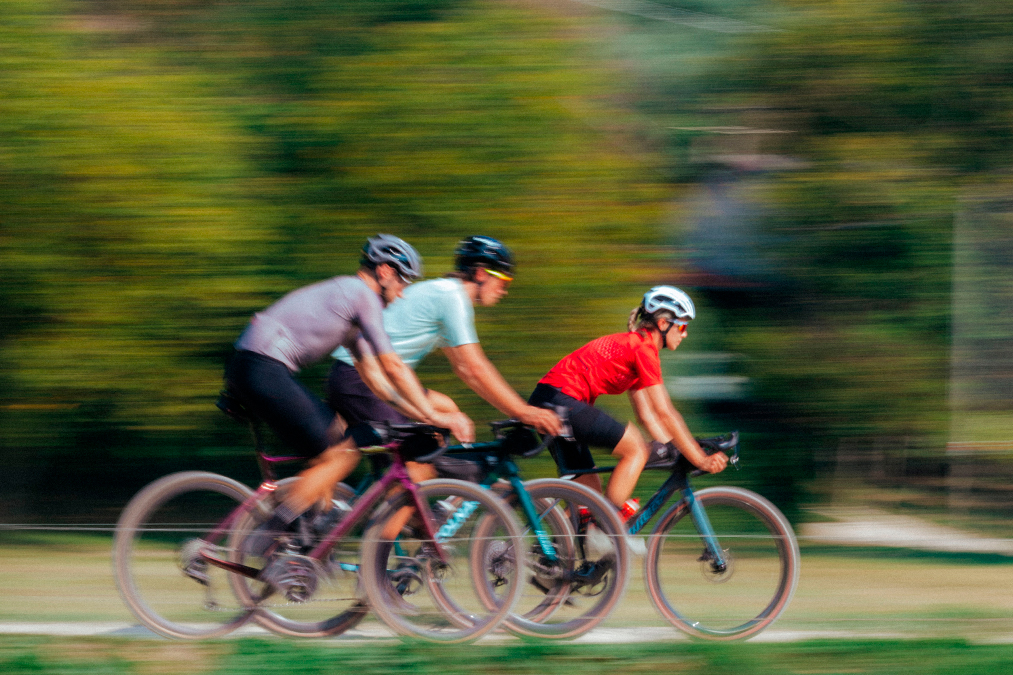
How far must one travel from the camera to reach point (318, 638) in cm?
465

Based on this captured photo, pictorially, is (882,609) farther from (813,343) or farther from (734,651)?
(813,343)

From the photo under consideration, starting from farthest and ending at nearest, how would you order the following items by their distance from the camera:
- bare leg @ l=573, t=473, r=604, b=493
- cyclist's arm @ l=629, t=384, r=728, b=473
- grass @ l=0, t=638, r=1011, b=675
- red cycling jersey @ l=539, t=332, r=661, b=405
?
bare leg @ l=573, t=473, r=604, b=493
red cycling jersey @ l=539, t=332, r=661, b=405
cyclist's arm @ l=629, t=384, r=728, b=473
grass @ l=0, t=638, r=1011, b=675

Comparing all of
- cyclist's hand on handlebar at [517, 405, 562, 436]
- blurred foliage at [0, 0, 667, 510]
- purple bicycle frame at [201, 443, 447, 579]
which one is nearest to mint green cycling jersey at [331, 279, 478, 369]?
cyclist's hand on handlebar at [517, 405, 562, 436]

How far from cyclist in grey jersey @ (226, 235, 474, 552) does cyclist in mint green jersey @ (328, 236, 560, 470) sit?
0.20 metres

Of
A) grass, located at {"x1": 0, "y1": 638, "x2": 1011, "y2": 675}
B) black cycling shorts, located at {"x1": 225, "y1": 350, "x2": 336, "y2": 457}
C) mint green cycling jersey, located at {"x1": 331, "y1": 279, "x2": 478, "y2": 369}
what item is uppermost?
mint green cycling jersey, located at {"x1": 331, "y1": 279, "x2": 478, "y2": 369}

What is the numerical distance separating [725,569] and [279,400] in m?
2.14

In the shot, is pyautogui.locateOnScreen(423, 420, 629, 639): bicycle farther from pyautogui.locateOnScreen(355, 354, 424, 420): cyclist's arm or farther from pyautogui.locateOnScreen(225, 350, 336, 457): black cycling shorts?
pyautogui.locateOnScreen(225, 350, 336, 457): black cycling shorts

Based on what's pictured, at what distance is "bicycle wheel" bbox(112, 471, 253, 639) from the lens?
4570 mm

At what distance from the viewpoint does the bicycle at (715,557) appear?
4.77 metres

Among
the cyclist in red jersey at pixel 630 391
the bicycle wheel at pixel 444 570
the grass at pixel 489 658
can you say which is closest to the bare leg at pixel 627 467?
the cyclist in red jersey at pixel 630 391

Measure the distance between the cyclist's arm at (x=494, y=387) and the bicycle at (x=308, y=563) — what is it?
31 centimetres

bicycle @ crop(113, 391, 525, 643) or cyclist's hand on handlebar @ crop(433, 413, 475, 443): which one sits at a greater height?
cyclist's hand on handlebar @ crop(433, 413, 475, 443)

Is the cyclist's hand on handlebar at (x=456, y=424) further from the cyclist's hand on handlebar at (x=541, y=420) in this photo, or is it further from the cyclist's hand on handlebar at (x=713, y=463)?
the cyclist's hand on handlebar at (x=713, y=463)

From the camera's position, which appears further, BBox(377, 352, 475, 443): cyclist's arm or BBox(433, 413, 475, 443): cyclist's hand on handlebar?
BBox(433, 413, 475, 443): cyclist's hand on handlebar
